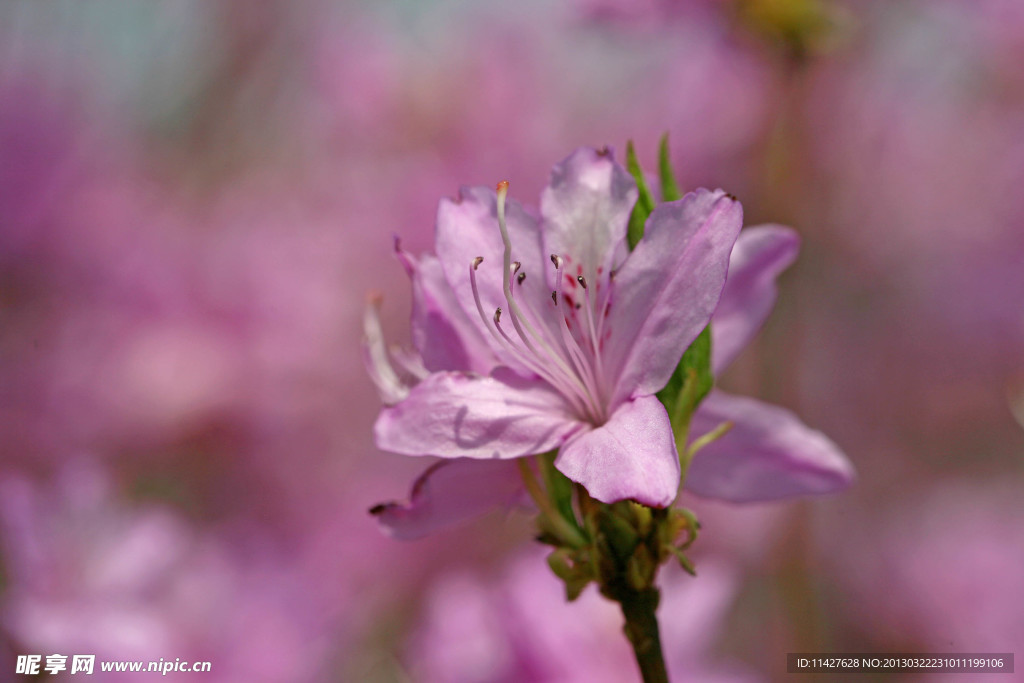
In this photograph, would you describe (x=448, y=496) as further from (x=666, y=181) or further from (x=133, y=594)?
(x=133, y=594)

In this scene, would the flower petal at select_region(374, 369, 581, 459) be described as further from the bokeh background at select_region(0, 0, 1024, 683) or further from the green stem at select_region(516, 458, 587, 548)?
the bokeh background at select_region(0, 0, 1024, 683)

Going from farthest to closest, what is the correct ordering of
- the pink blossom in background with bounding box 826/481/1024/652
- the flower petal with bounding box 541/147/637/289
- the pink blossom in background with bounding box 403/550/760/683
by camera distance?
the pink blossom in background with bounding box 826/481/1024/652 < the pink blossom in background with bounding box 403/550/760/683 < the flower petal with bounding box 541/147/637/289

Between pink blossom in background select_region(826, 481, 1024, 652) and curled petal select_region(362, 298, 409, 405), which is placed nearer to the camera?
curled petal select_region(362, 298, 409, 405)

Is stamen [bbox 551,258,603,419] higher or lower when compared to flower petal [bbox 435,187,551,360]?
lower

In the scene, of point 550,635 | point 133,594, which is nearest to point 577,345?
point 550,635

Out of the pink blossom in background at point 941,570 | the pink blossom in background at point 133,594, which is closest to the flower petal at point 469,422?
the pink blossom in background at point 133,594

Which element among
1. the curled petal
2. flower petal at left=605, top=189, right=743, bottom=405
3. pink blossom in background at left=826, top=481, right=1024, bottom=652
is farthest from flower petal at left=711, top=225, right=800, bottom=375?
pink blossom in background at left=826, top=481, right=1024, bottom=652

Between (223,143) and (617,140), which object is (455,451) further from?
(223,143)
